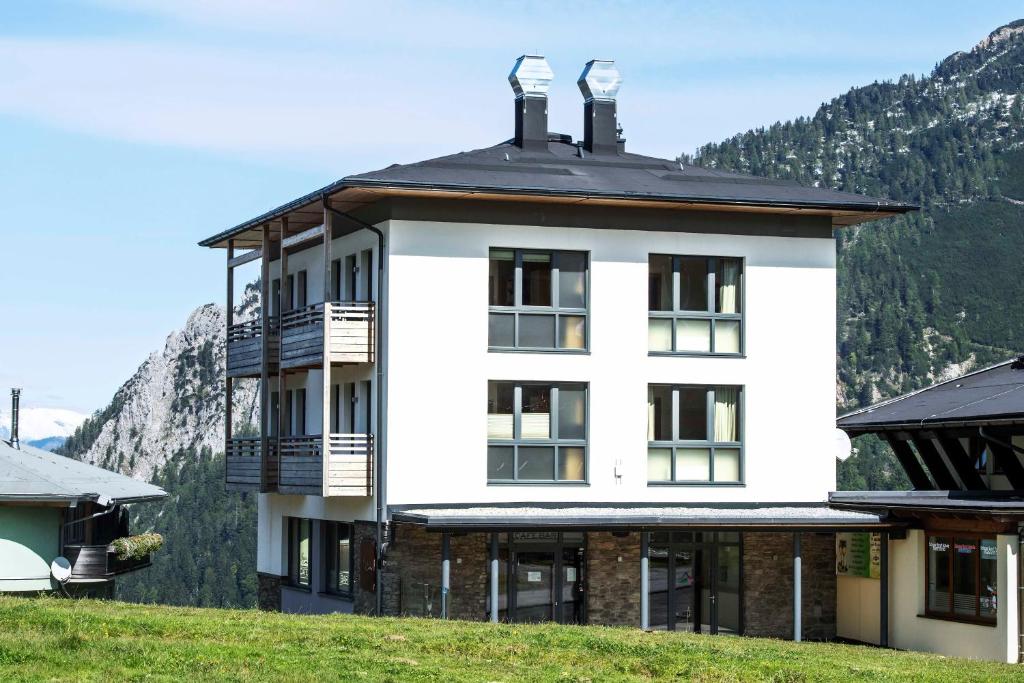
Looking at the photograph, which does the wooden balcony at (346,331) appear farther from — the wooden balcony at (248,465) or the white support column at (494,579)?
the white support column at (494,579)

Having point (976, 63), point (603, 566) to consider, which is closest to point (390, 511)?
point (603, 566)

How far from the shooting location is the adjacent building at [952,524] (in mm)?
28453

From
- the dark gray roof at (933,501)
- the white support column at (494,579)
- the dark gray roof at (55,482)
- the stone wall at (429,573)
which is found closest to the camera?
the dark gray roof at (933,501)

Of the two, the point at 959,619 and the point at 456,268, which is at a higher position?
the point at 456,268

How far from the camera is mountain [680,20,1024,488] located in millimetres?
140750

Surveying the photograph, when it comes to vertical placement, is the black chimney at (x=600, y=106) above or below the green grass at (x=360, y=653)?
above

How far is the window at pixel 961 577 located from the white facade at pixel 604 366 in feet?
12.0

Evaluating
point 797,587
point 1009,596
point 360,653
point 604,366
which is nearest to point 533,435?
point 604,366

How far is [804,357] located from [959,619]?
663cm

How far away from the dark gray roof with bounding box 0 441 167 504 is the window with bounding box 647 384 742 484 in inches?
477

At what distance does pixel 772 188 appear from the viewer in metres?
33.9

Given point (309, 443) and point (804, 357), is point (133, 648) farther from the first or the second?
point (804, 357)

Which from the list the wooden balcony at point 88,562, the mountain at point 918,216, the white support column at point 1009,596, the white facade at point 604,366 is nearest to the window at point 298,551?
the white facade at point 604,366

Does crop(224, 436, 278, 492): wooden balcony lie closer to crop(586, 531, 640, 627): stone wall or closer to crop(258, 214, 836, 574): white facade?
crop(258, 214, 836, 574): white facade
